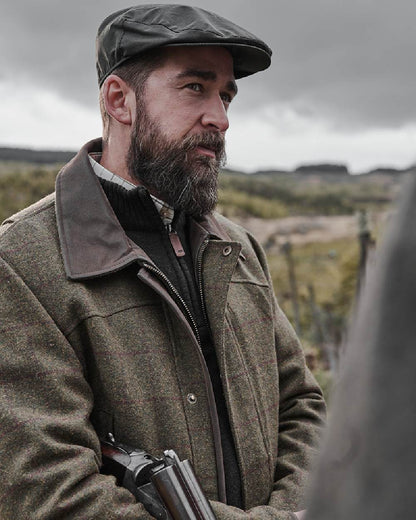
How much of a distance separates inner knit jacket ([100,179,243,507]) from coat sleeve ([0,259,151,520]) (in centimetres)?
45

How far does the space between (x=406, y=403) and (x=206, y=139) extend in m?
2.16

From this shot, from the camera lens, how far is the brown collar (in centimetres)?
203

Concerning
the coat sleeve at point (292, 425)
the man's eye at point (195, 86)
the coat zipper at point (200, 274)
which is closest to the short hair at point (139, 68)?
the man's eye at point (195, 86)

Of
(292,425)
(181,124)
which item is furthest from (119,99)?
(292,425)

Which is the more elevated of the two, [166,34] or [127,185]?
[166,34]

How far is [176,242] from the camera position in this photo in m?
2.35

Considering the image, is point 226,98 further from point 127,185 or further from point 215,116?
point 127,185

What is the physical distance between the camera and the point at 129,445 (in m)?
1.97

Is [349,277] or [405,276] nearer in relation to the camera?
[405,276]

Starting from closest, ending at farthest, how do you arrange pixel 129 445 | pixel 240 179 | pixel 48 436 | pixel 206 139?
pixel 48 436 < pixel 129 445 < pixel 206 139 < pixel 240 179

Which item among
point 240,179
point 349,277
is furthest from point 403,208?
point 240,179

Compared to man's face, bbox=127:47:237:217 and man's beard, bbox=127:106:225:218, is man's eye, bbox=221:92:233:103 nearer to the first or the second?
man's face, bbox=127:47:237:217

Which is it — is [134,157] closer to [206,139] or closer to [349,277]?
[206,139]

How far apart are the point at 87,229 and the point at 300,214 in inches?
1124
